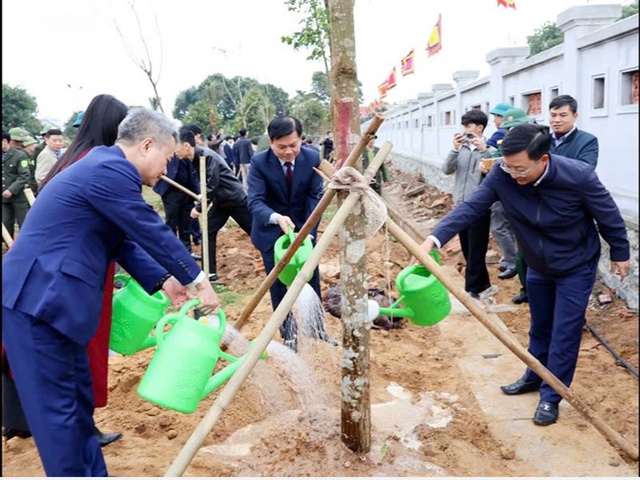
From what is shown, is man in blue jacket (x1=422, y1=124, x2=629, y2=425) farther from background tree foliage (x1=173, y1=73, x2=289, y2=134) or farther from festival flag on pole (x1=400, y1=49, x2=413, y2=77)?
background tree foliage (x1=173, y1=73, x2=289, y2=134)

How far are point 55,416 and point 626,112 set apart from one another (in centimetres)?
518

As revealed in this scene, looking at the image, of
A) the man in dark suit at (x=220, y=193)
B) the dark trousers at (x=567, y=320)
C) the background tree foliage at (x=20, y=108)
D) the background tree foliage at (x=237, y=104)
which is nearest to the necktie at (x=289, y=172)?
the dark trousers at (x=567, y=320)

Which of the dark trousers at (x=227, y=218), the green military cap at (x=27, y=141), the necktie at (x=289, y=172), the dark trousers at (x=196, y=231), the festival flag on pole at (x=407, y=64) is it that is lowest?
the dark trousers at (x=196, y=231)

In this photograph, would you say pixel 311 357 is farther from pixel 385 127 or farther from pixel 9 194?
pixel 385 127

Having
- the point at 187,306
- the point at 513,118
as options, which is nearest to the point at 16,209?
the point at 513,118

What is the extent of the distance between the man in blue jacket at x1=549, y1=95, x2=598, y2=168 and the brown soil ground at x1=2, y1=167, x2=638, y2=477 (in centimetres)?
142

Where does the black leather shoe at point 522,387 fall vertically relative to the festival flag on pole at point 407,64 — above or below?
below

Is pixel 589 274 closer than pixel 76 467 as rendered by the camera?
No

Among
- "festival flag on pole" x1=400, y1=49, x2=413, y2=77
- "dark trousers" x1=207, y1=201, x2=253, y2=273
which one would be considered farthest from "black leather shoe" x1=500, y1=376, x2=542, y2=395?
"festival flag on pole" x1=400, y1=49, x2=413, y2=77

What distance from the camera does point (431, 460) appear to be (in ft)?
9.57

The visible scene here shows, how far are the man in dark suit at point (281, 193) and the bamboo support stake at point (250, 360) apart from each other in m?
1.54

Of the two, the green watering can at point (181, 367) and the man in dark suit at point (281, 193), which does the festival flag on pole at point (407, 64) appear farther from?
the green watering can at point (181, 367)

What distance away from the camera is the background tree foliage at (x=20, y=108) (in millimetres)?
28616

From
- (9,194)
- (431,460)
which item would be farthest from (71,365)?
(9,194)
